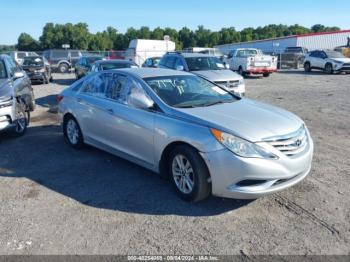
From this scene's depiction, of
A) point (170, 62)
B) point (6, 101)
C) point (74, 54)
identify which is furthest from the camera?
point (74, 54)

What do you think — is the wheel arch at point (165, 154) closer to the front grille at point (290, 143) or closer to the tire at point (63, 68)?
the front grille at point (290, 143)

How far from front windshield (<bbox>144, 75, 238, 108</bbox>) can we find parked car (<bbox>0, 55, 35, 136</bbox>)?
339cm

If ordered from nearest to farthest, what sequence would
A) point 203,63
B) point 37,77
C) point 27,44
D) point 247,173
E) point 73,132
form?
point 247,173 < point 73,132 < point 203,63 < point 37,77 < point 27,44

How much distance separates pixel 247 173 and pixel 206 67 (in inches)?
373

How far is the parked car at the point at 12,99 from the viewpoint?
7.02m

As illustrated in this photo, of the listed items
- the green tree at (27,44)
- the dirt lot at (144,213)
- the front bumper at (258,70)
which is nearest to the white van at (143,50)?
the front bumper at (258,70)

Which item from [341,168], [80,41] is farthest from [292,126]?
[80,41]

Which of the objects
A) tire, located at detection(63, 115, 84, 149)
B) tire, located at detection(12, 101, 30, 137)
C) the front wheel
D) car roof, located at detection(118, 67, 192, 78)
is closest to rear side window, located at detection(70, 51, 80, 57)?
the front wheel

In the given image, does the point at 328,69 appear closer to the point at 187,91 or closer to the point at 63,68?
the point at 63,68

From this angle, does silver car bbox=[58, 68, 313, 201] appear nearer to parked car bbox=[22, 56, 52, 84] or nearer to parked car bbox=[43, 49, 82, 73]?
parked car bbox=[22, 56, 52, 84]

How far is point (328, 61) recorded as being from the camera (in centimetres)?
2502

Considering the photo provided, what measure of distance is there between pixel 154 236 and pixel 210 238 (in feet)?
1.85

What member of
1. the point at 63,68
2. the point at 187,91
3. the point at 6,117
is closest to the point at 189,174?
the point at 187,91

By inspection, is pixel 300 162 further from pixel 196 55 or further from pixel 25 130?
pixel 196 55
